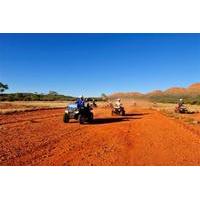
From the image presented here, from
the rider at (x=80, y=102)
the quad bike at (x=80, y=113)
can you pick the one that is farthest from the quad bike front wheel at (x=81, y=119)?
the rider at (x=80, y=102)

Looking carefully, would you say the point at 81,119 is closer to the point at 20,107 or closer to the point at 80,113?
the point at 80,113

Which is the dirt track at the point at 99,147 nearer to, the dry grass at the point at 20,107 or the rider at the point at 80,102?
the rider at the point at 80,102

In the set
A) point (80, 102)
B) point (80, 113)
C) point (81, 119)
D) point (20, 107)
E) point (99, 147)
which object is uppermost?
point (80, 102)

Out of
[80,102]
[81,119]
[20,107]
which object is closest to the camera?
[80,102]

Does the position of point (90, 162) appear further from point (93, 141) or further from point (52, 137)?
point (52, 137)

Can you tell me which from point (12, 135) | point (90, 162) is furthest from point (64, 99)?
point (90, 162)

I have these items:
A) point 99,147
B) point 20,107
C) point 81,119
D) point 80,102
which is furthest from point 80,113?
point 20,107

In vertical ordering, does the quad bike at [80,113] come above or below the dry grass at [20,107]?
below

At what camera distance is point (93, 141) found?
15305 millimetres

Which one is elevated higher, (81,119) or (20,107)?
(20,107)

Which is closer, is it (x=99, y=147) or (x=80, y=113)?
(x=99, y=147)

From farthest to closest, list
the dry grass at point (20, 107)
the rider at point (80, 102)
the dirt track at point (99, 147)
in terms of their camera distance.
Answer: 1. the dry grass at point (20, 107)
2. the rider at point (80, 102)
3. the dirt track at point (99, 147)

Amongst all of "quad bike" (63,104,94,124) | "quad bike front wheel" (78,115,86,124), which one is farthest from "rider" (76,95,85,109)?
"quad bike front wheel" (78,115,86,124)
